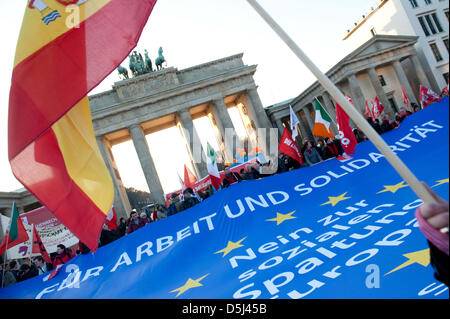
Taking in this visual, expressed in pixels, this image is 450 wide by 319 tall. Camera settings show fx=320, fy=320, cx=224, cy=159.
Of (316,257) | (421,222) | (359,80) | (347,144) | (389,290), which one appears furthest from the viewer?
(359,80)

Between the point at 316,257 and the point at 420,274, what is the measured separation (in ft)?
4.05

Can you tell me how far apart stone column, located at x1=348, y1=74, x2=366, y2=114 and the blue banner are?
90.0ft

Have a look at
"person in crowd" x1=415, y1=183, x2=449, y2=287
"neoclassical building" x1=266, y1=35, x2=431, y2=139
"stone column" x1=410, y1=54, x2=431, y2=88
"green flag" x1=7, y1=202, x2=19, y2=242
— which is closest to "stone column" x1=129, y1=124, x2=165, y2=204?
"neoclassical building" x1=266, y1=35, x2=431, y2=139

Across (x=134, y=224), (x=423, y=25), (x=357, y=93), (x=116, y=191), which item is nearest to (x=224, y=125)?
(x=116, y=191)

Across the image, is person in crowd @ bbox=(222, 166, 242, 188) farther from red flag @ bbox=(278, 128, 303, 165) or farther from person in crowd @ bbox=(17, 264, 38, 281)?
person in crowd @ bbox=(17, 264, 38, 281)

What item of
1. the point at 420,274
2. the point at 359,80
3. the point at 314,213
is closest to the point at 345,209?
the point at 314,213

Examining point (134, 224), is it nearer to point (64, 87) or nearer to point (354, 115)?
point (64, 87)

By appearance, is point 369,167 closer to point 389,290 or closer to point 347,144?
point 347,144

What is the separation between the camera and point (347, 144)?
23.8 ft

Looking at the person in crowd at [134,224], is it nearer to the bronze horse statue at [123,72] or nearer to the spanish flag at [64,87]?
the spanish flag at [64,87]

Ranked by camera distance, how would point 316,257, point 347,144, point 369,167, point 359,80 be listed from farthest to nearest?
point 359,80 < point 347,144 < point 369,167 < point 316,257

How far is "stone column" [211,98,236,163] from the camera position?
33938mm

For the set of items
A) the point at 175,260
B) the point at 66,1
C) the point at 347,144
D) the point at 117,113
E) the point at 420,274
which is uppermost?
the point at 117,113

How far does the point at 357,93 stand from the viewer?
32.6m
